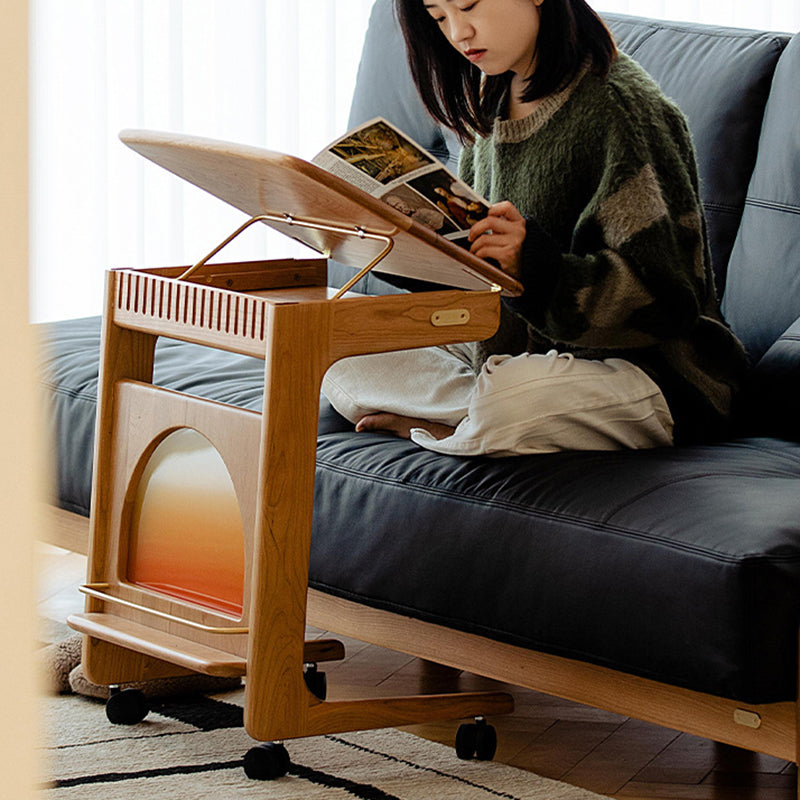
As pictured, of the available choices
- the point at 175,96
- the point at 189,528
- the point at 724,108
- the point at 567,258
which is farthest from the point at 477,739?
the point at 175,96

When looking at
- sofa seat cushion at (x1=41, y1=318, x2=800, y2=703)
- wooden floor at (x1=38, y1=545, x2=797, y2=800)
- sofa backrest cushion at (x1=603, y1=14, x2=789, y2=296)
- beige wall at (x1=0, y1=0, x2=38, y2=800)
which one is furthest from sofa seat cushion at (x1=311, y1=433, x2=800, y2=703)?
beige wall at (x1=0, y1=0, x2=38, y2=800)

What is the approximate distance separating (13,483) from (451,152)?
1.72m

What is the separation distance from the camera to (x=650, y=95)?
4.32ft

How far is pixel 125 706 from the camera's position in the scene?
136 centimetres

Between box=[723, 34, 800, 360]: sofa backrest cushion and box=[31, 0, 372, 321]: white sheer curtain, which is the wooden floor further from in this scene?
box=[31, 0, 372, 321]: white sheer curtain

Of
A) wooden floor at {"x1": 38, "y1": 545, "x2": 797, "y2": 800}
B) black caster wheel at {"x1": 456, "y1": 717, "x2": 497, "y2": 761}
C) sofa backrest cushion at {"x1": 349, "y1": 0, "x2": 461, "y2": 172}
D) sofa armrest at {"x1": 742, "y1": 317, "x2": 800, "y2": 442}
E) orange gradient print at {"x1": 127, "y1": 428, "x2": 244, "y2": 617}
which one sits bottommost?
wooden floor at {"x1": 38, "y1": 545, "x2": 797, "y2": 800}

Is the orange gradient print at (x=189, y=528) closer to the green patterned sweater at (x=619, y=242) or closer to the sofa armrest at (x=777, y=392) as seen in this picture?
the green patterned sweater at (x=619, y=242)

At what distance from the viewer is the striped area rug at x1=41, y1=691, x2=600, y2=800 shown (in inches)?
46.4

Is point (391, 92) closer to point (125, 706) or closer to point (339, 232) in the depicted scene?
point (339, 232)

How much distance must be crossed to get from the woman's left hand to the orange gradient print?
13.2 inches

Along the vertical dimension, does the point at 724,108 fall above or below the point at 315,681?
above

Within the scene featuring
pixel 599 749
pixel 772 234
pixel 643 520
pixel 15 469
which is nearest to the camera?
pixel 15 469

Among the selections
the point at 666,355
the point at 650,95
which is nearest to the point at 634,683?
the point at 666,355

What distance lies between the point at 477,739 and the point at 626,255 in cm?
52
